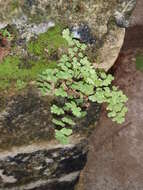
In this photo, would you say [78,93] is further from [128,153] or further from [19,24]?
[128,153]

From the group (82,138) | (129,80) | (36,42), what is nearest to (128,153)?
(129,80)

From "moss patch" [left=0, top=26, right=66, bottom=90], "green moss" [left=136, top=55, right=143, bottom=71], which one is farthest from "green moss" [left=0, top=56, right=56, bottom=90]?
"green moss" [left=136, top=55, right=143, bottom=71]

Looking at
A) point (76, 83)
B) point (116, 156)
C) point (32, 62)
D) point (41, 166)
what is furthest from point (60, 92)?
point (116, 156)

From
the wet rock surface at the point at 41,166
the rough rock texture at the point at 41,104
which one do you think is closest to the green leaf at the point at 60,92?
the rough rock texture at the point at 41,104

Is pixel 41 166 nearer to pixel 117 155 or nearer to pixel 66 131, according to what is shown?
pixel 66 131

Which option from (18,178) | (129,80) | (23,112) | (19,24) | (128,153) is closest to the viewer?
(19,24)

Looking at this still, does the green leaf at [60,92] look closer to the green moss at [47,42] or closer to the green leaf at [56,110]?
the green leaf at [56,110]
